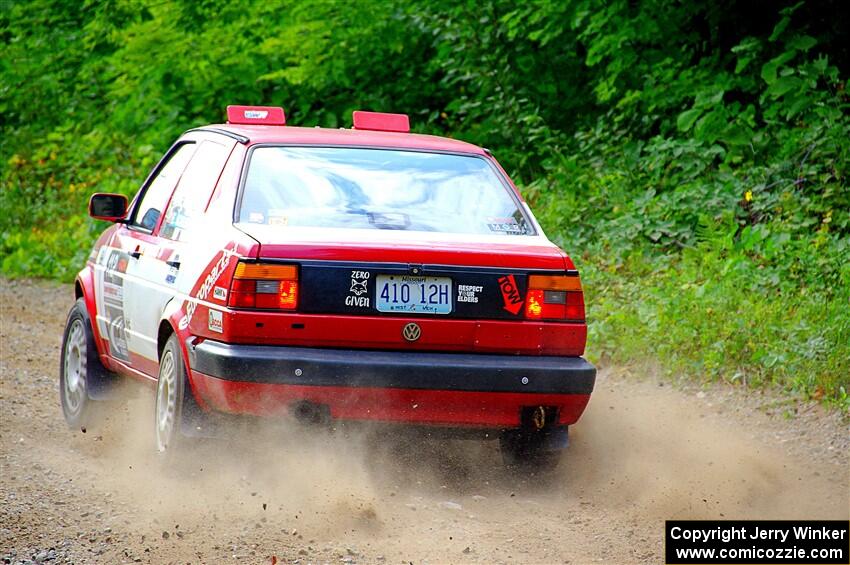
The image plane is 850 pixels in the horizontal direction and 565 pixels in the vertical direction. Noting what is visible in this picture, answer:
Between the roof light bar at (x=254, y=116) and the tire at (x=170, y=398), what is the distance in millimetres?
1429

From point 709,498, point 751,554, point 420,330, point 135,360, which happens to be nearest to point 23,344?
point 135,360

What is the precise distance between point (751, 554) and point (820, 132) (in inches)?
281

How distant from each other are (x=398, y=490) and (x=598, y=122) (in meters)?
8.23

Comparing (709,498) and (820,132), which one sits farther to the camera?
(820,132)

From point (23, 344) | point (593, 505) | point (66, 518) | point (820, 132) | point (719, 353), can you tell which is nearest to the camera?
point (66, 518)

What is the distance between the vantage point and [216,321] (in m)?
5.75

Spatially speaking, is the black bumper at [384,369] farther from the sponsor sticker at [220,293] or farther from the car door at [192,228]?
the car door at [192,228]

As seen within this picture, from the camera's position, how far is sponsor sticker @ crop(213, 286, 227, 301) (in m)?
5.70

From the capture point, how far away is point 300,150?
21.1ft

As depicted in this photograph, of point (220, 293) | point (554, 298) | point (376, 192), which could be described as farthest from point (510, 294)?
point (220, 293)

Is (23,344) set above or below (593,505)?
below

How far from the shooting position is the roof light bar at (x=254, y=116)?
7.11 meters

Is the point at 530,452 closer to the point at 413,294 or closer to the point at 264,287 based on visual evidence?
the point at 413,294

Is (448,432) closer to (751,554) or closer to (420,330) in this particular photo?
(420,330)
